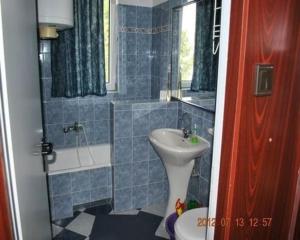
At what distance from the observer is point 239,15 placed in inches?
30.0

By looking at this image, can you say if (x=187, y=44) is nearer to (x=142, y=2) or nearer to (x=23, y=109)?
(x=142, y=2)

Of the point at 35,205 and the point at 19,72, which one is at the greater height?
the point at 19,72

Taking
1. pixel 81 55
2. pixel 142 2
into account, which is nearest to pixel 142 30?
pixel 142 2

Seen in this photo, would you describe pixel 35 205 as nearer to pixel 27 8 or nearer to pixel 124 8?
pixel 27 8

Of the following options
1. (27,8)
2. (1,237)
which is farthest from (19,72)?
(1,237)

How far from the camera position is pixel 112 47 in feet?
10.4

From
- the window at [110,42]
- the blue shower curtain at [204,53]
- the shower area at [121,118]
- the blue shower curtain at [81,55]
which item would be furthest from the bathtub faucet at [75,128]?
the blue shower curtain at [204,53]

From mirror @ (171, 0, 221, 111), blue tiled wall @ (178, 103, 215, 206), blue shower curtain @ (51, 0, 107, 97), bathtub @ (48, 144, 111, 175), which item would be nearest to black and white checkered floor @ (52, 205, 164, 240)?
blue tiled wall @ (178, 103, 215, 206)

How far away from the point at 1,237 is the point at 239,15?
101 cm

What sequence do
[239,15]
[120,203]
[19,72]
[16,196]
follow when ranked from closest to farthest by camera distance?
[239,15], [16,196], [19,72], [120,203]

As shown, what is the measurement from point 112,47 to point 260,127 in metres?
2.60

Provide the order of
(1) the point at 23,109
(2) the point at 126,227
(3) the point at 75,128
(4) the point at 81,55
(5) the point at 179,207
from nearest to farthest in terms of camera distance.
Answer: (1) the point at 23,109, (5) the point at 179,207, (2) the point at 126,227, (4) the point at 81,55, (3) the point at 75,128

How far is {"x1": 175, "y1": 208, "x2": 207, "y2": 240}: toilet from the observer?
5.13ft

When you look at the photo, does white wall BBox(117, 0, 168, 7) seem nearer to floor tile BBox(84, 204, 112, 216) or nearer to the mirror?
the mirror
